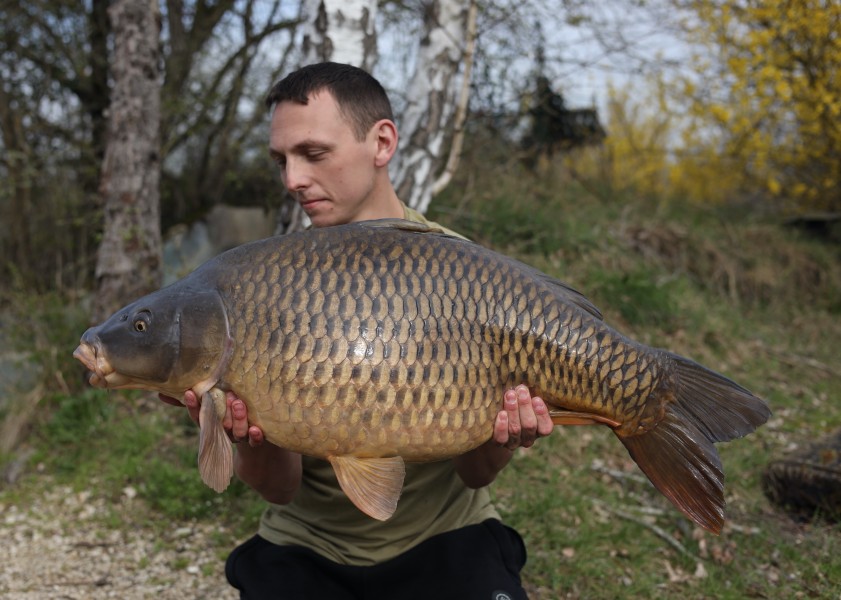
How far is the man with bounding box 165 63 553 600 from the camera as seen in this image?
160 centimetres

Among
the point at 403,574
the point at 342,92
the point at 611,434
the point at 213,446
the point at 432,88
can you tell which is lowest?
the point at 611,434

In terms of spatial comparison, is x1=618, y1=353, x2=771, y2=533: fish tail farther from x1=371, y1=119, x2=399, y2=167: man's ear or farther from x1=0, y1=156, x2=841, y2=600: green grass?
x1=0, y1=156, x2=841, y2=600: green grass

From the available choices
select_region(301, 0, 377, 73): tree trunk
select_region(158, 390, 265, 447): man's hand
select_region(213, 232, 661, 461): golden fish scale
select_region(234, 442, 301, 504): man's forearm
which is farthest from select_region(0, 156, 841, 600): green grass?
select_region(301, 0, 377, 73): tree trunk

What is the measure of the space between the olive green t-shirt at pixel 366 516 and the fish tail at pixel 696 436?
0.46m

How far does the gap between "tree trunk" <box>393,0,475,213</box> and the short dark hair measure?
5.06 feet

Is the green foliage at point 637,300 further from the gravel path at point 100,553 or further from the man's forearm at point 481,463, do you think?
the man's forearm at point 481,463

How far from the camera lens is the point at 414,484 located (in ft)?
5.58


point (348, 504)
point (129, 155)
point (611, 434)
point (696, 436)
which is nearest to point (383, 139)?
point (348, 504)

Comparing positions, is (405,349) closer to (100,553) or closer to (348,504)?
(348,504)

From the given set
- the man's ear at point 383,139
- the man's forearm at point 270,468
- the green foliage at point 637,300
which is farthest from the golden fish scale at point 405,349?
the green foliage at point 637,300

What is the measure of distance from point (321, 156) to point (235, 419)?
0.63 meters

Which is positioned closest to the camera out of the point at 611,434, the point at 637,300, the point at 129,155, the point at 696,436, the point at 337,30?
the point at 696,436

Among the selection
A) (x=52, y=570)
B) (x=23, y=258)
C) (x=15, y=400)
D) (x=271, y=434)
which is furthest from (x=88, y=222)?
(x=271, y=434)

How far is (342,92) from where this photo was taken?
1728 millimetres
